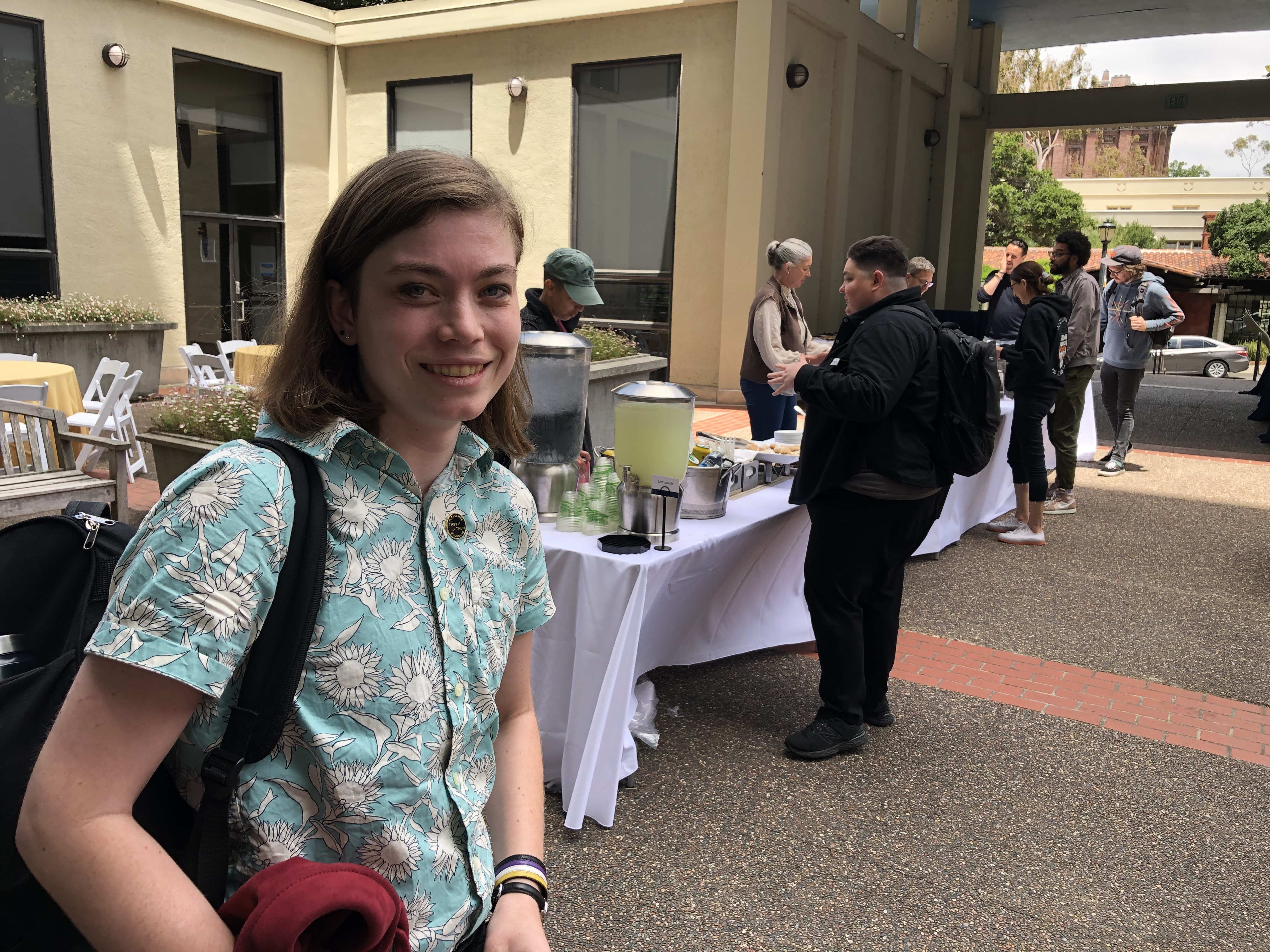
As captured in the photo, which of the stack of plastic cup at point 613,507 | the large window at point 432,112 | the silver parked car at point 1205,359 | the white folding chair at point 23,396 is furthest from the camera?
the silver parked car at point 1205,359

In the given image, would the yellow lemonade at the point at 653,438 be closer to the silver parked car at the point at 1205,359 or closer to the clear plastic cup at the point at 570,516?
the clear plastic cup at the point at 570,516

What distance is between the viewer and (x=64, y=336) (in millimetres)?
10883

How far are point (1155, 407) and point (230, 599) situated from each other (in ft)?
57.9

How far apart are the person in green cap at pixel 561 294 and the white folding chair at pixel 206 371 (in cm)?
544

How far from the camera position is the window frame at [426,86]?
1417 centimetres

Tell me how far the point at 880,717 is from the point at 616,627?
58.2 inches

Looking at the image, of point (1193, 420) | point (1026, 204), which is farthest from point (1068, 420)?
point (1026, 204)

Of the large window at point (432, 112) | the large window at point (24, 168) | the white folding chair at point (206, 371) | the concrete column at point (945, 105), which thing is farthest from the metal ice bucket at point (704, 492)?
the concrete column at point (945, 105)

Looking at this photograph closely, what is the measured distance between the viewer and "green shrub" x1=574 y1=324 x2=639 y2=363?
9633 mm

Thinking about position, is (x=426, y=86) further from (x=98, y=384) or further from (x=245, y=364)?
(x=98, y=384)

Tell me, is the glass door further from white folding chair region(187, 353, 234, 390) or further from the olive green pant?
the olive green pant

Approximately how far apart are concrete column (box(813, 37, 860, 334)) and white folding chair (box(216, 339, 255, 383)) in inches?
289

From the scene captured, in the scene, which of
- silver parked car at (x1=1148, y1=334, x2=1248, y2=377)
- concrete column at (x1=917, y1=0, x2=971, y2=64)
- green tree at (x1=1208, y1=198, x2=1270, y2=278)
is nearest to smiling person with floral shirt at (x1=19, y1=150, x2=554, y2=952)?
concrete column at (x1=917, y1=0, x2=971, y2=64)

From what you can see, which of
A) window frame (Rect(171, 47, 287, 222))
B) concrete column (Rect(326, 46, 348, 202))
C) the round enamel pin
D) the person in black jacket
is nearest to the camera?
the round enamel pin
